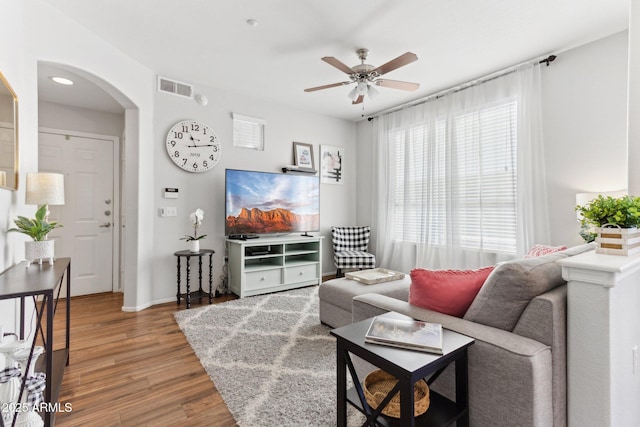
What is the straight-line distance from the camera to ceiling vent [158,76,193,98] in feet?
11.2

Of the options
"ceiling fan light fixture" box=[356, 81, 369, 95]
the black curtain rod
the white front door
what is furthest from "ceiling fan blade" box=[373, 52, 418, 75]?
the white front door

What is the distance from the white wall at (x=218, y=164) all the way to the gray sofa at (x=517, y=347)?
10.3 ft

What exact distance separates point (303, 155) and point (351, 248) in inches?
64.6

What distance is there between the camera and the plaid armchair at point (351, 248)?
4.34m

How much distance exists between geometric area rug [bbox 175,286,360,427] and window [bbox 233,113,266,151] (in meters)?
2.08

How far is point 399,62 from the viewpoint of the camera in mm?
2492

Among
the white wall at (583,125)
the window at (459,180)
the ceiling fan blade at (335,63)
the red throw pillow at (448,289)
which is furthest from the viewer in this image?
the window at (459,180)

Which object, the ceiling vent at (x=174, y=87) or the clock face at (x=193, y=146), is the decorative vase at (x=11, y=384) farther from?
the ceiling vent at (x=174, y=87)

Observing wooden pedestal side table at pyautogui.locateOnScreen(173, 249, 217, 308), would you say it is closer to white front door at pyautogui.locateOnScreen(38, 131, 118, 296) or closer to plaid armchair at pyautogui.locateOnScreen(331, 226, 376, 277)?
white front door at pyautogui.locateOnScreen(38, 131, 118, 296)

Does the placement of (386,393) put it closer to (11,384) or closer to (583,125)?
(11,384)

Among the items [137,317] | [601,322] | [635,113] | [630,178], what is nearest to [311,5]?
[635,113]

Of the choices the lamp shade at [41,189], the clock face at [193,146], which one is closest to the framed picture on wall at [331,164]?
the clock face at [193,146]

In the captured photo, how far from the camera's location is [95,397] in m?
1.74

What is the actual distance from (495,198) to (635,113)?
1.82m
